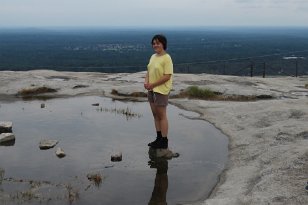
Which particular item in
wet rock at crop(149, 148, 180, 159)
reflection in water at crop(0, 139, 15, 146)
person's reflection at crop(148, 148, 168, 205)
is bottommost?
person's reflection at crop(148, 148, 168, 205)

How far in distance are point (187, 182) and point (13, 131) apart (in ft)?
15.3

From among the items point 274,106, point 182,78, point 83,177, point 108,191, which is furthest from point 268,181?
point 182,78

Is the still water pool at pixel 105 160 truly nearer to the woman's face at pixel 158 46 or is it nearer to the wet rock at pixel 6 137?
the wet rock at pixel 6 137

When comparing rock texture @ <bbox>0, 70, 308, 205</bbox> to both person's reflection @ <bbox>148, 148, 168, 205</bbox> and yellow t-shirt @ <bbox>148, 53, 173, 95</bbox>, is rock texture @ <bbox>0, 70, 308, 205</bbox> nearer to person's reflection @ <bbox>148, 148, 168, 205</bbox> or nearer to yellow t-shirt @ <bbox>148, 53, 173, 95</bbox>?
person's reflection @ <bbox>148, 148, 168, 205</bbox>

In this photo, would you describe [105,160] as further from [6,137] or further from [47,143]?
[6,137]

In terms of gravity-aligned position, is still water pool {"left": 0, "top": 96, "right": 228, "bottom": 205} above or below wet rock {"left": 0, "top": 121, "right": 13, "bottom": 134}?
below

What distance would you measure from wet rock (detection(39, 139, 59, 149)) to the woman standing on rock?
201cm

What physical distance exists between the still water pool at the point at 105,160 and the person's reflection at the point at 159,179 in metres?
0.01

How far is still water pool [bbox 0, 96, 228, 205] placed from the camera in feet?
21.2

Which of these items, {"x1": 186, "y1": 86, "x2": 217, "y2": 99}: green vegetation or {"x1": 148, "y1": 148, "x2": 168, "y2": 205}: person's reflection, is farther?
{"x1": 186, "y1": 86, "x2": 217, "y2": 99}: green vegetation

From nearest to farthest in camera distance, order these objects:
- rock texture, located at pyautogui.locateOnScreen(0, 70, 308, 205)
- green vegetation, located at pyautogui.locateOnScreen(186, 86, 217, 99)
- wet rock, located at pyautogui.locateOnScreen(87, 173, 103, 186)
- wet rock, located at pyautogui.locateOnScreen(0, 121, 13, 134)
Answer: rock texture, located at pyautogui.locateOnScreen(0, 70, 308, 205) → wet rock, located at pyautogui.locateOnScreen(87, 173, 103, 186) → wet rock, located at pyautogui.locateOnScreen(0, 121, 13, 134) → green vegetation, located at pyautogui.locateOnScreen(186, 86, 217, 99)

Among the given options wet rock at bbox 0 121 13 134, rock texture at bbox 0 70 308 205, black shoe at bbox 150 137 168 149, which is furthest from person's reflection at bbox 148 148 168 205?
wet rock at bbox 0 121 13 134

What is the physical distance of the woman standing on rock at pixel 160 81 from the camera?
8.02m

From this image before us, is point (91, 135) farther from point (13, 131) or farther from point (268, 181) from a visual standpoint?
point (268, 181)
